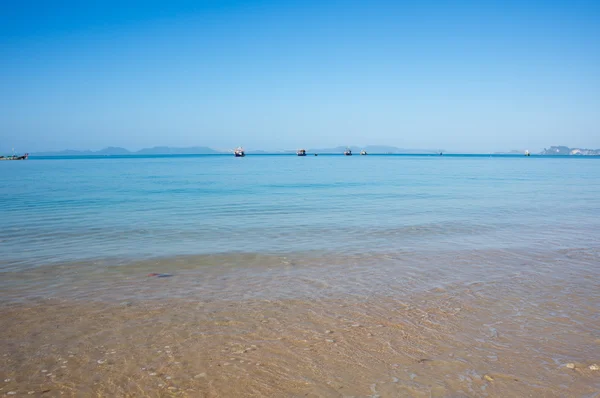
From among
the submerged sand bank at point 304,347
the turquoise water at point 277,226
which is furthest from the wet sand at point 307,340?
the turquoise water at point 277,226

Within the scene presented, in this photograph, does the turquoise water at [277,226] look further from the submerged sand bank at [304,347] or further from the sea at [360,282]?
the submerged sand bank at [304,347]

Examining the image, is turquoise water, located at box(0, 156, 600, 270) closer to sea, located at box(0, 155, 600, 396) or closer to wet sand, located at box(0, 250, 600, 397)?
sea, located at box(0, 155, 600, 396)

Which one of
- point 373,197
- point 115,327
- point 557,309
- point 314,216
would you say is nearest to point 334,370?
point 115,327

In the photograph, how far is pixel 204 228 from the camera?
55.2 ft

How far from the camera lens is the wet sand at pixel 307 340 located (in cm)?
516

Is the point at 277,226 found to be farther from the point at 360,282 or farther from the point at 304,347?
the point at 304,347

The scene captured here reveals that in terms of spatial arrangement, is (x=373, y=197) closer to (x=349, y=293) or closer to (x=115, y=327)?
(x=349, y=293)

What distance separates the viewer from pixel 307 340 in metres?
6.43

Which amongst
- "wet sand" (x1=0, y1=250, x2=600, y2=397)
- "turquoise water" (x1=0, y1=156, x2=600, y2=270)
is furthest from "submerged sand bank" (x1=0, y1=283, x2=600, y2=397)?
"turquoise water" (x1=0, y1=156, x2=600, y2=270)

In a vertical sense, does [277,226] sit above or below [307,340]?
below

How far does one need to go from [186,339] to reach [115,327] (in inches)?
54.9

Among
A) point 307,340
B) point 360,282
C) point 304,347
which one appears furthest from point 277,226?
point 304,347

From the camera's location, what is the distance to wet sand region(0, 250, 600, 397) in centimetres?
516

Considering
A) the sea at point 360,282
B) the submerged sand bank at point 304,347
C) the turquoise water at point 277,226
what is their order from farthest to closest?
the turquoise water at point 277,226 < the sea at point 360,282 < the submerged sand bank at point 304,347
